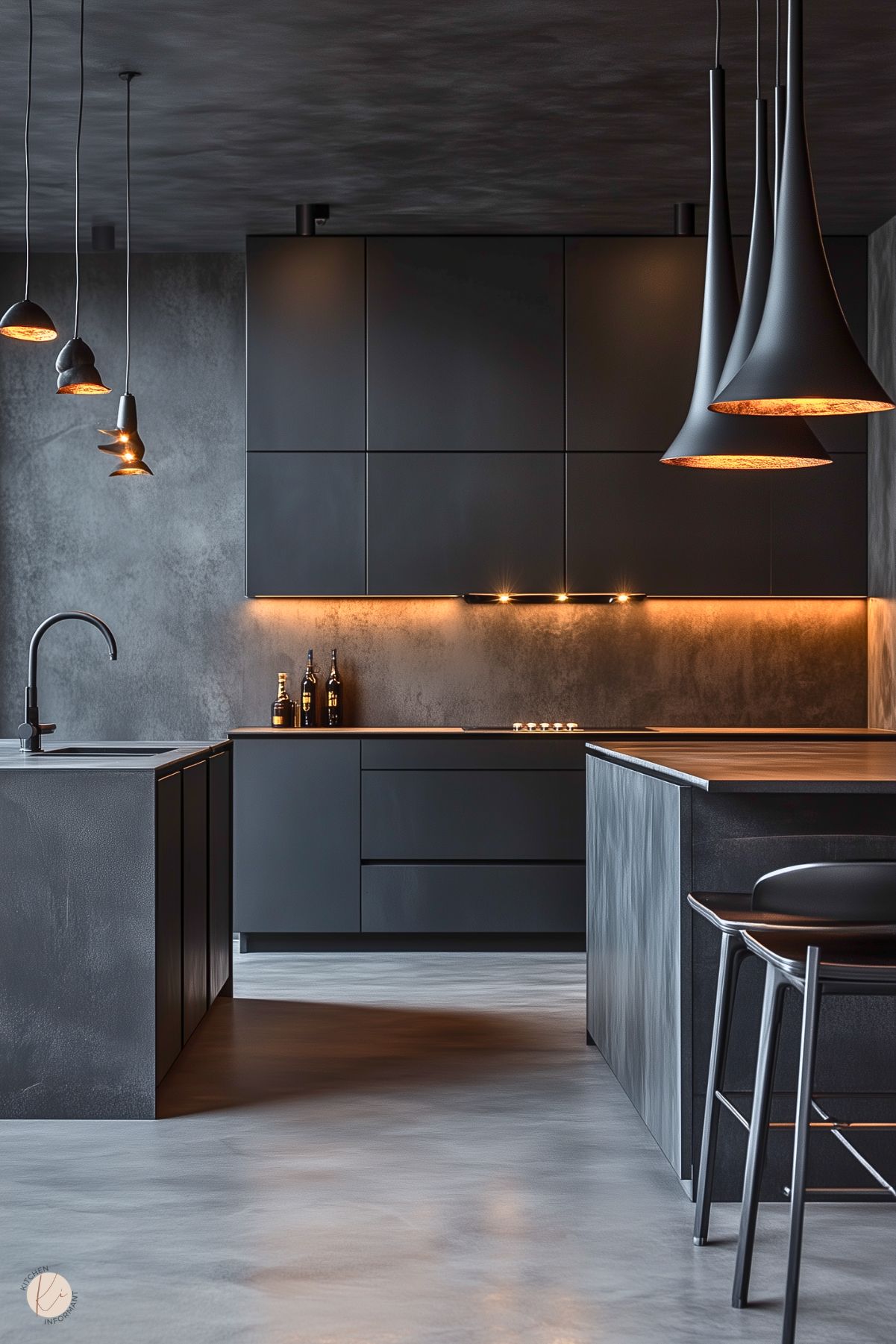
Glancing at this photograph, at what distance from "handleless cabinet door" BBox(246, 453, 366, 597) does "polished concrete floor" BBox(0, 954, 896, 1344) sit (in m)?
2.25

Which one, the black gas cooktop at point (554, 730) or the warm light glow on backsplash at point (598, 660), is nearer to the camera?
the black gas cooktop at point (554, 730)

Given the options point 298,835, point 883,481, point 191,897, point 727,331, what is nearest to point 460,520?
point 298,835

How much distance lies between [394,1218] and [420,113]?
336 cm

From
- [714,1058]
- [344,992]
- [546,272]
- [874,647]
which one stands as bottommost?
[344,992]

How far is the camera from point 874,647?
585cm

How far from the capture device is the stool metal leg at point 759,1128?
2.12 meters

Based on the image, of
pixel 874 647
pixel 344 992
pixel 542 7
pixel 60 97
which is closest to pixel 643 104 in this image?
pixel 542 7

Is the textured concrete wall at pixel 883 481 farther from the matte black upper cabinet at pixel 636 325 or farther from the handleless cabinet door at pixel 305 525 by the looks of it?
the handleless cabinet door at pixel 305 525

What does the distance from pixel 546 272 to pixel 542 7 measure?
1.95 meters

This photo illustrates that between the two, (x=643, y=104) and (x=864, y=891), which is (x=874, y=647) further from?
(x=864, y=891)

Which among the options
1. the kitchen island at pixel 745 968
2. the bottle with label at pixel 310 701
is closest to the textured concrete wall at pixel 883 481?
the bottle with label at pixel 310 701

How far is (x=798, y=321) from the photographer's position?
2449mm

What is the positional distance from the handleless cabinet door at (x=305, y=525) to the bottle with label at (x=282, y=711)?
48 cm

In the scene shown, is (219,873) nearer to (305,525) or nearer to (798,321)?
(305,525)
